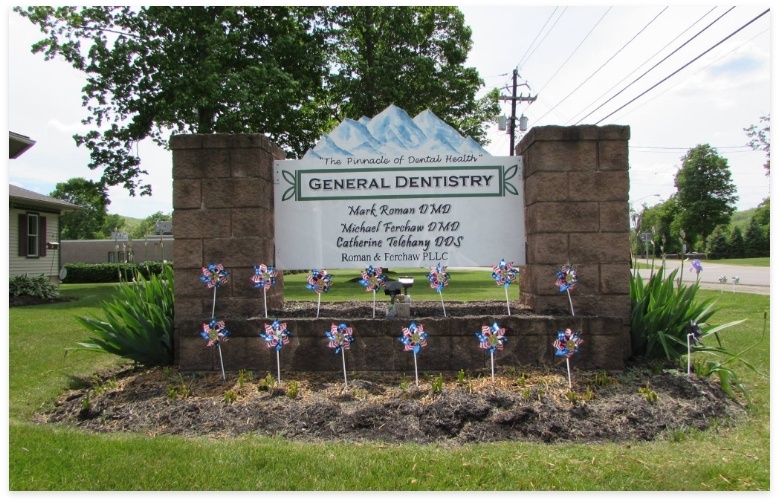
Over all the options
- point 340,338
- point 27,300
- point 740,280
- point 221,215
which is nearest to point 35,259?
point 27,300

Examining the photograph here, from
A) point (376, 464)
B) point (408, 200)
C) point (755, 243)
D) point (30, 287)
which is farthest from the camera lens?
point (755, 243)

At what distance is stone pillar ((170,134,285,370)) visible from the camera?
18.2ft

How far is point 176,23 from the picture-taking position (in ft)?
59.6

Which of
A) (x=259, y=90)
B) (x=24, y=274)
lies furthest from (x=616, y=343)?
(x=24, y=274)

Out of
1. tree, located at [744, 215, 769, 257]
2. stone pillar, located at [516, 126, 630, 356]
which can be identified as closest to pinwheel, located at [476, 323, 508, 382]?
stone pillar, located at [516, 126, 630, 356]

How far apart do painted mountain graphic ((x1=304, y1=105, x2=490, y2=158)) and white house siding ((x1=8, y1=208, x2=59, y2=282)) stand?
16786 mm

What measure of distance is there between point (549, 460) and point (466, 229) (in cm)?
285

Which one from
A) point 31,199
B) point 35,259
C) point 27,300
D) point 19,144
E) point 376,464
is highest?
point 19,144

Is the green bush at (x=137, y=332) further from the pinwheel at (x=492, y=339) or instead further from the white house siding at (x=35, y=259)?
the white house siding at (x=35, y=259)

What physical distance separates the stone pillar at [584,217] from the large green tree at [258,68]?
1315cm

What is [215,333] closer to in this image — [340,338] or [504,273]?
[340,338]

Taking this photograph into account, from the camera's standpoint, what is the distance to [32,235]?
776 inches

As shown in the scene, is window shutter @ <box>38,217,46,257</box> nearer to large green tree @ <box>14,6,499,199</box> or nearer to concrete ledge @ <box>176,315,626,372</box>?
large green tree @ <box>14,6,499,199</box>

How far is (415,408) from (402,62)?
19595mm
